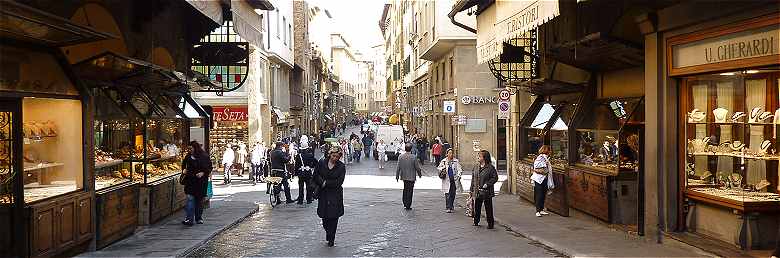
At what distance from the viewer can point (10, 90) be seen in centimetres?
901

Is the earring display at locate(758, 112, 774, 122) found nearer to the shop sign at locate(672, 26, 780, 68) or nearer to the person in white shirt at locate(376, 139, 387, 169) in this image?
the shop sign at locate(672, 26, 780, 68)

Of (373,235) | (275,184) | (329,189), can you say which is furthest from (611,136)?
(275,184)

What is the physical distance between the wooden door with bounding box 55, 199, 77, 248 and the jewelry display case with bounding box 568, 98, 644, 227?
27.9 feet

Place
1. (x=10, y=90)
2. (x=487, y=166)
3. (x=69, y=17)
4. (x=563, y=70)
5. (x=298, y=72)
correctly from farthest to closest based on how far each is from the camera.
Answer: (x=298, y=72)
(x=563, y=70)
(x=487, y=166)
(x=69, y=17)
(x=10, y=90)

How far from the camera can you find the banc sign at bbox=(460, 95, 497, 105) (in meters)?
33.8

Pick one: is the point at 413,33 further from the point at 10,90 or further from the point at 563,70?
the point at 10,90

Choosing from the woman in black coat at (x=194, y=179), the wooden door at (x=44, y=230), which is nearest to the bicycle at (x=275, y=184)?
the woman in black coat at (x=194, y=179)

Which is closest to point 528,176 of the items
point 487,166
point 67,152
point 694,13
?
point 487,166

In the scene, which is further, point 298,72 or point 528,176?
point 298,72

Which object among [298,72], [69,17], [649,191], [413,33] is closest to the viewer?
[69,17]

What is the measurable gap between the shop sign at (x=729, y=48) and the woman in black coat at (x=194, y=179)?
862 cm

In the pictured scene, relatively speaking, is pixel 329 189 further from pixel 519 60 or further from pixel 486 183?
pixel 519 60

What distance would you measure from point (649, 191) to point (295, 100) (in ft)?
140

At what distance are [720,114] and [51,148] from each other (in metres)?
9.15
